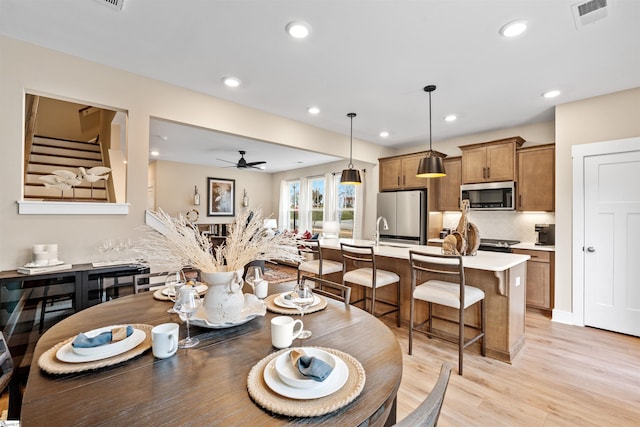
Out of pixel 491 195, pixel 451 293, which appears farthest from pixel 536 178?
pixel 451 293

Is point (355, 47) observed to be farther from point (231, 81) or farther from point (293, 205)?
point (293, 205)

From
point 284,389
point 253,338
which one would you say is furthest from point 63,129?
point 284,389

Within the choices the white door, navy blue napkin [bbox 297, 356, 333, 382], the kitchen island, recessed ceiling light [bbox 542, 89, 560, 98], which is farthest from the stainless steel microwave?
navy blue napkin [bbox 297, 356, 333, 382]

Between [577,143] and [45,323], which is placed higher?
[577,143]

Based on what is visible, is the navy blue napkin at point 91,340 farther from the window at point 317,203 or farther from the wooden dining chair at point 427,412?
the window at point 317,203

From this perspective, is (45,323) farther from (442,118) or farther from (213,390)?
(442,118)

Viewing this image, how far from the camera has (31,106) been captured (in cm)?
381

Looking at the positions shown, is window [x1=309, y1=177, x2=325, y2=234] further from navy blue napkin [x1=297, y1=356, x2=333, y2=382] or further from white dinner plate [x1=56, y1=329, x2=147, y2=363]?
navy blue napkin [x1=297, y1=356, x2=333, y2=382]

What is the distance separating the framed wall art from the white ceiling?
5318 mm

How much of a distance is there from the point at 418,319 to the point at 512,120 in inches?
124

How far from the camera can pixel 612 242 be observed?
10.6 feet

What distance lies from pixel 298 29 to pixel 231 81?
1135mm

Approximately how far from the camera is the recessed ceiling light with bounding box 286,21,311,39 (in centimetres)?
210

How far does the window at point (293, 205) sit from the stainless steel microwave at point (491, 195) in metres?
5.11
